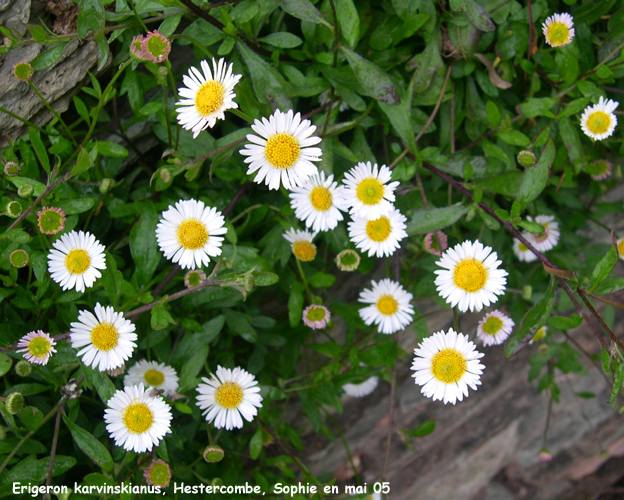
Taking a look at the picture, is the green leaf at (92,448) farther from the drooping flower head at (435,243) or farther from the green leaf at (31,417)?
the drooping flower head at (435,243)

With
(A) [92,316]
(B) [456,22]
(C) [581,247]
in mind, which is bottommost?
(A) [92,316]

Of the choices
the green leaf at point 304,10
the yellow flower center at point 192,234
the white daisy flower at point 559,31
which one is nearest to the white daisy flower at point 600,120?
the white daisy flower at point 559,31

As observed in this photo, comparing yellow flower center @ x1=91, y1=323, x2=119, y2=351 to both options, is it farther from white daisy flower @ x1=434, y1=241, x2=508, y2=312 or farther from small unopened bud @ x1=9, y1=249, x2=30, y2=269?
white daisy flower @ x1=434, y1=241, x2=508, y2=312

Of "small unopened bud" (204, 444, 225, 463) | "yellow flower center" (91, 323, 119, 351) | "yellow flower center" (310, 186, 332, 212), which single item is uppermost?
"yellow flower center" (310, 186, 332, 212)

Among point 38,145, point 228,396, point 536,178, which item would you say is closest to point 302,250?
point 228,396

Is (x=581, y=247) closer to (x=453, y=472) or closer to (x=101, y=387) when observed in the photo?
(x=453, y=472)

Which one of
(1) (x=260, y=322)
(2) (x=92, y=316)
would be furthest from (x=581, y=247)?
(2) (x=92, y=316)

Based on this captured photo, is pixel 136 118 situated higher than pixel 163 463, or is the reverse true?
pixel 136 118

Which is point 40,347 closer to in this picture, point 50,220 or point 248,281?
point 50,220

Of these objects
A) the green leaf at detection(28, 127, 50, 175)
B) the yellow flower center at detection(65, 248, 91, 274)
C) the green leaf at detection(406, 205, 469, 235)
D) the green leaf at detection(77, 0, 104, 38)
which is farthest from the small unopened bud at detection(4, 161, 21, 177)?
the green leaf at detection(406, 205, 469, 235)
